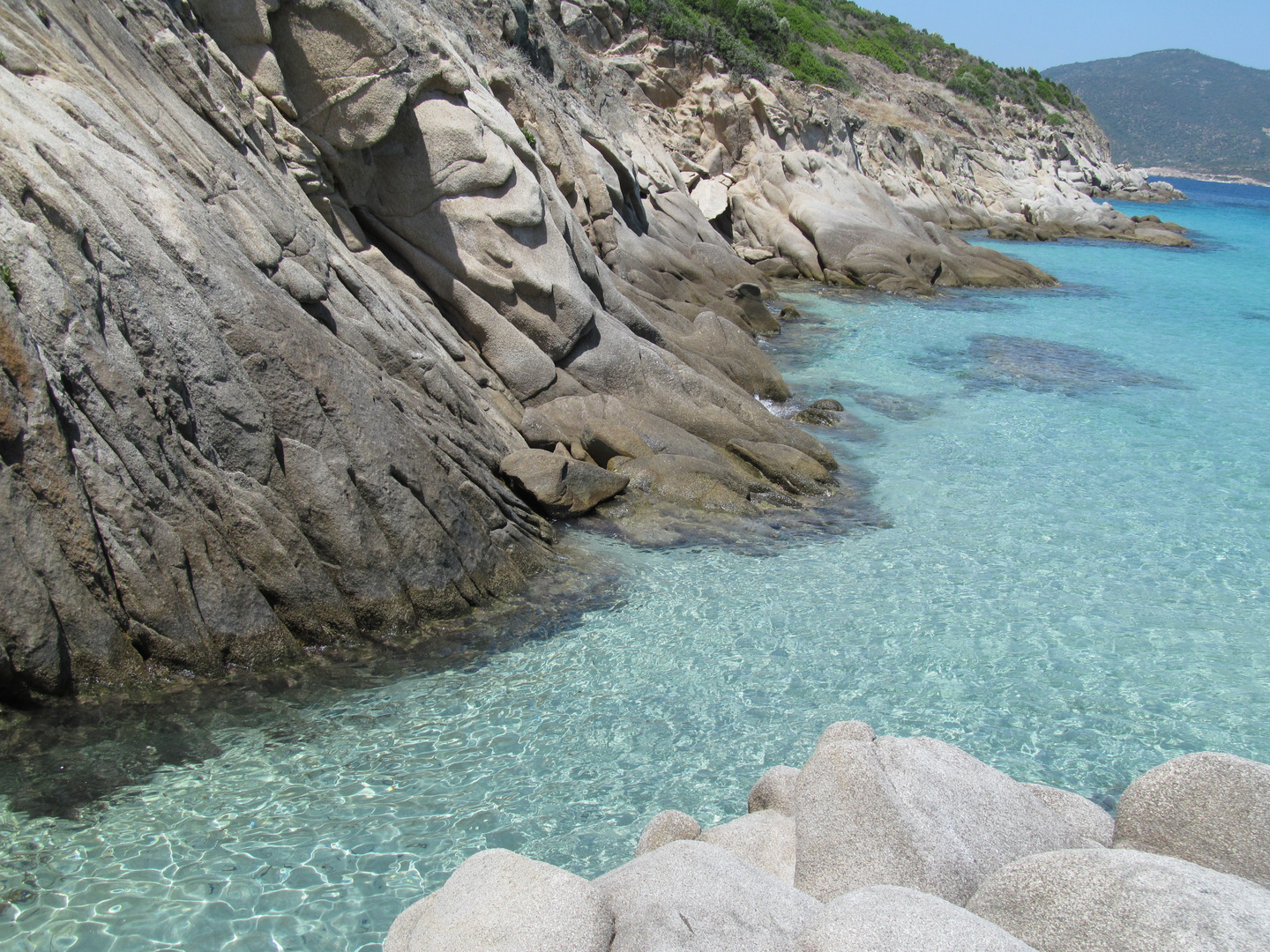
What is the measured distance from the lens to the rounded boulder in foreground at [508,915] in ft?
12.8

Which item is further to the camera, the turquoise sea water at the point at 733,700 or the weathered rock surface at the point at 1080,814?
the turquoise sea water at the point at 733,700

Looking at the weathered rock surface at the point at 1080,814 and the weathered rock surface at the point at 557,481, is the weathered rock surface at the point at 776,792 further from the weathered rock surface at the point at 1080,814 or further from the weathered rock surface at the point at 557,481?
the weathered rock surface at the point at 557,481

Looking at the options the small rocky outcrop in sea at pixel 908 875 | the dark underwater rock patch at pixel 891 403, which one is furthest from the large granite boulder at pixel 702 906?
the dark underwater rock patch at pixel 891 403

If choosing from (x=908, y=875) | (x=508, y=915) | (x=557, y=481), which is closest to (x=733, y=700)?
(x=908, y=875)

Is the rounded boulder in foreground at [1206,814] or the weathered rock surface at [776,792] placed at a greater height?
the rounded boulder in foreground at [1206,814]

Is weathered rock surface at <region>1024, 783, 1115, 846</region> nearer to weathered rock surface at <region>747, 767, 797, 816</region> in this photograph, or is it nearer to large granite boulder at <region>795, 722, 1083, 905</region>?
large granite boulder at <region>795, 722, 1083, 905</region>

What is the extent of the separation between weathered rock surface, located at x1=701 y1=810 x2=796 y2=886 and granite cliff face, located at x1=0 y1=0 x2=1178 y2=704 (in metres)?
4.16

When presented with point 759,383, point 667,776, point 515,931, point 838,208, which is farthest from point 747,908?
point 838,208

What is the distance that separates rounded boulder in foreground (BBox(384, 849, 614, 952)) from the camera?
3893 millimetres

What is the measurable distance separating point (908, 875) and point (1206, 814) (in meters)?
1.57

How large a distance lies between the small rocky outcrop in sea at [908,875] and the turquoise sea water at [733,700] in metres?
1.55

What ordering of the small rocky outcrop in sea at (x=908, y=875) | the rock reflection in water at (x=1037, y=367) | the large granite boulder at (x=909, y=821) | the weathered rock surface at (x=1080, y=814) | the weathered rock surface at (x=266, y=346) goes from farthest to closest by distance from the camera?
the rock reflection in water at (x=1037, y=367), the weathered rock surface at (x=266, y=346), the weathered rock surface at (x=1080, y=814), the large granite boulder at (x=909, y=821), the small rocky outcrop in sea at (x=908, y=875)

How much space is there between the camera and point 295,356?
8.49 metres

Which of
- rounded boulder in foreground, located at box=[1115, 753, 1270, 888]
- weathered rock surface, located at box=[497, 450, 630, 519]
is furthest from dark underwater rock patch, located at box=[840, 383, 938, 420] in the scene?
rounded boulder in foreground, located at box=[1115, 753, 1270, 888]
